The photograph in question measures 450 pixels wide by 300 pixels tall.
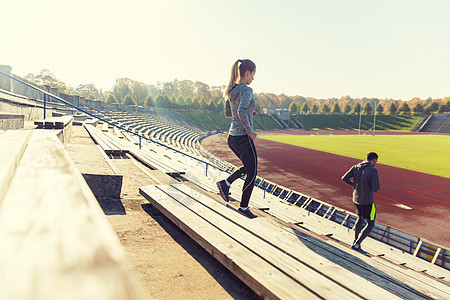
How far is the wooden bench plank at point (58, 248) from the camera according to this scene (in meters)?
0.61

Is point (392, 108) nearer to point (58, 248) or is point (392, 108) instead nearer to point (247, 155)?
point (247, 155)

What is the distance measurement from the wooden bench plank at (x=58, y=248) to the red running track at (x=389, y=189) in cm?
1330

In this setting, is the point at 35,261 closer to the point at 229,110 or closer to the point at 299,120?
the point at 229,110

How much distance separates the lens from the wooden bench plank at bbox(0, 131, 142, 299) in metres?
0.61

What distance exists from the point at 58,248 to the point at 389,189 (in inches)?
812

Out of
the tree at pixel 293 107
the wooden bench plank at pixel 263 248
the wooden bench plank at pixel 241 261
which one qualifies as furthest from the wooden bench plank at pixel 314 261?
the tree at pixel 293 107

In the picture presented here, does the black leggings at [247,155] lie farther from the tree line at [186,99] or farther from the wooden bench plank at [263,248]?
the tree line at [186,99]

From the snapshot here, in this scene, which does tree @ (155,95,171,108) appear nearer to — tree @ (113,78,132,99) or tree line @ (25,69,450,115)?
tree line @ (25,69,450,115)

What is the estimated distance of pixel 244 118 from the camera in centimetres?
359

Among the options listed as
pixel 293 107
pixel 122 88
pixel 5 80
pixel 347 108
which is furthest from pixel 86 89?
pixel 5 80

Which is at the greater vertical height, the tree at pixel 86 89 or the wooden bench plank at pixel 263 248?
the tree at pixel 86 89

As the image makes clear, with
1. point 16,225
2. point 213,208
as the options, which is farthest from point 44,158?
point 213,208

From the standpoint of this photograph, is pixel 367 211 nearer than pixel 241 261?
No

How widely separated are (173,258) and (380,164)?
2837cm
